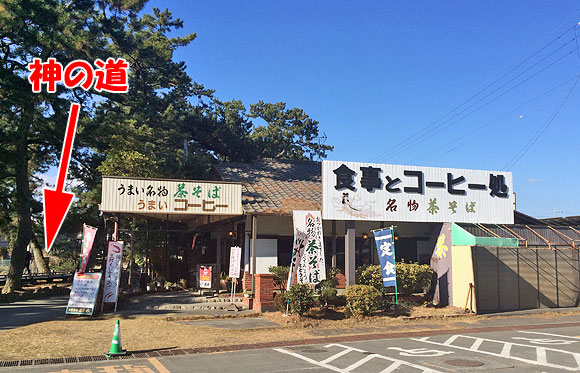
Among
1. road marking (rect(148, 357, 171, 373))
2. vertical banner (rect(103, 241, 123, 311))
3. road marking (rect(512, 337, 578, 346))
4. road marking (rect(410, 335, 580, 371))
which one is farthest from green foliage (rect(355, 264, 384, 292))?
road marking (rect(148, 357, 171, 373))

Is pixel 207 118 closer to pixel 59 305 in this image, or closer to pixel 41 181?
pixel 41 181

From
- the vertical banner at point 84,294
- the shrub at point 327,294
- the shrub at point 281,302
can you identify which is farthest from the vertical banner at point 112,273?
the shrub at point 327,294

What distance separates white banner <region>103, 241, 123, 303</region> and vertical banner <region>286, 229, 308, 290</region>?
6066 millimetres

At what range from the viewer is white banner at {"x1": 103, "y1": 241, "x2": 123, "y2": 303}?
53.3ft

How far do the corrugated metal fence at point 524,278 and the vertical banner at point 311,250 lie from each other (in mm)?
6015

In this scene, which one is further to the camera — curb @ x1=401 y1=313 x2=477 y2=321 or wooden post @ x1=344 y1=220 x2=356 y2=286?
wooden post @ x1=344 y1=220 x2=356 y2=286

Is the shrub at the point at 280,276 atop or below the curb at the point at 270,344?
atop

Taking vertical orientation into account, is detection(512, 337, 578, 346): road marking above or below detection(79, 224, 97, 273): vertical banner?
below

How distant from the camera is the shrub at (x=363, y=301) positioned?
53.2 ft

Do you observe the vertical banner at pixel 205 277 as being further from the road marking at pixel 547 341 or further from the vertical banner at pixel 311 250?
the road marking at pixel 547 341

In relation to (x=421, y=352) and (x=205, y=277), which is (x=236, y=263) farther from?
(x=421, y=352)

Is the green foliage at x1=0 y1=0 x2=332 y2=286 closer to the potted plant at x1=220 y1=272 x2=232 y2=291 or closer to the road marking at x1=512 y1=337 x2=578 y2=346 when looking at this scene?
the potted plant at x1=220 y1=272 x2=232 y2=291

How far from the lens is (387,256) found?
16891 millimetres

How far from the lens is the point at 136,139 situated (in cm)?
2523
